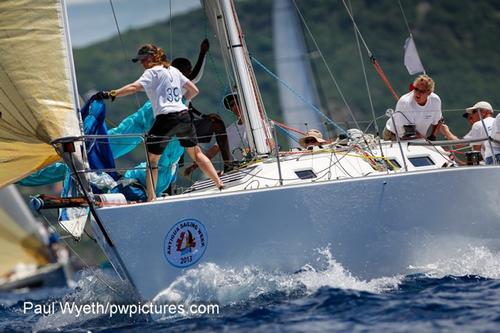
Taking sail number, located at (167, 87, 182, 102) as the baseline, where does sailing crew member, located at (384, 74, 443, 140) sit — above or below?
below

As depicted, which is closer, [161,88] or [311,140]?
[161,88]

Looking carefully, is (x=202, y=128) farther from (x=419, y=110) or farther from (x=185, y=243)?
(x=419, y=110)

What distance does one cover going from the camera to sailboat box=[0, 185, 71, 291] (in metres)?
18.8

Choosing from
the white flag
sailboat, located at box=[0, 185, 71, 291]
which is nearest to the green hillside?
sailboat, located at box=[0, 185, 71, 291]

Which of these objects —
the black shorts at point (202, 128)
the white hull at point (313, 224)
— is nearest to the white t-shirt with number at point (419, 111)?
the white hull at point (313, 224)

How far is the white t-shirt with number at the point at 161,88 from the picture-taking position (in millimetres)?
8180

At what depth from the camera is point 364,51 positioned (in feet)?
169

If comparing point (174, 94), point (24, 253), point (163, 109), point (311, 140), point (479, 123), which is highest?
point (174, 94)

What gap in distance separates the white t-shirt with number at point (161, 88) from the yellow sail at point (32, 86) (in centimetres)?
58

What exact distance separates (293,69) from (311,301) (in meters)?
7.07

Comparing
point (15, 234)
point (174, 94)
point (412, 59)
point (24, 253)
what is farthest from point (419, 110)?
point (24, 253)

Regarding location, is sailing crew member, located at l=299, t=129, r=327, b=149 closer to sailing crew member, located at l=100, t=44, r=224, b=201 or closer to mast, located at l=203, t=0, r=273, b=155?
mast, located at l=203, t=0, r=273, b=155

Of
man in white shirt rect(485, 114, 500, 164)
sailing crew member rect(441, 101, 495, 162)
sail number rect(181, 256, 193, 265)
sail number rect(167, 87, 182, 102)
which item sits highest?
sail number rect(167, 87, 182, 102)

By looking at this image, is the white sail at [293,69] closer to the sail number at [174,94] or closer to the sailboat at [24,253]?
the sail number at [174,94]
